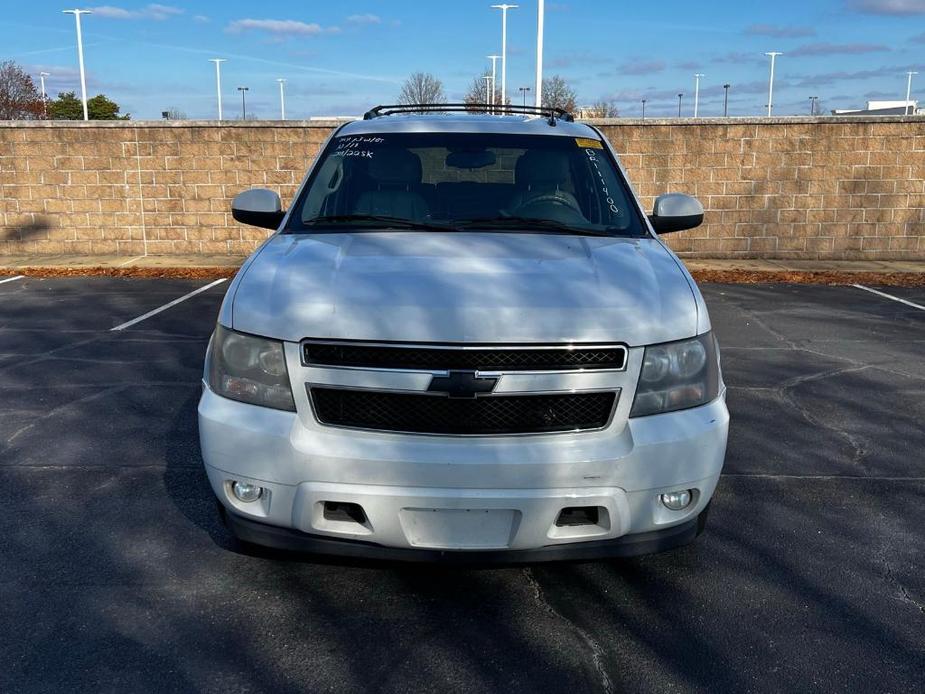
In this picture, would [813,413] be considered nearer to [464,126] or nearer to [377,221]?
[464,126]

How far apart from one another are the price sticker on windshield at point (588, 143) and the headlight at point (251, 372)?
7.87 feet

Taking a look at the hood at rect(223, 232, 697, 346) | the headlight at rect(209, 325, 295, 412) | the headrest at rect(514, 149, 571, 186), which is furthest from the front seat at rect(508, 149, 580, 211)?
the headlight at rect(209, 325, 295, 412)

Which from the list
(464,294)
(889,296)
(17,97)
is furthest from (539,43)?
(17,97)

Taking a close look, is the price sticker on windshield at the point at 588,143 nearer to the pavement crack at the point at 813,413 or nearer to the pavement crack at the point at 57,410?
the pavement crack at the point at 813,413

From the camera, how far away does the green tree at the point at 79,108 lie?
64.5m

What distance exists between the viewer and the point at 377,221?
409cm

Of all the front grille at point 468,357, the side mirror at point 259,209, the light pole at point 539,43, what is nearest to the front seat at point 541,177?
the side mirror at point 259,209

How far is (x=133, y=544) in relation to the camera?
373 cm

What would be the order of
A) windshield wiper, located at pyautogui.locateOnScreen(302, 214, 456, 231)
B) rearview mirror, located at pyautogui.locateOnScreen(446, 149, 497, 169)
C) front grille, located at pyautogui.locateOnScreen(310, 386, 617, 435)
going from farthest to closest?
1. rearview mirror, located at pyautogui.locateOnScreen(446, 149, 497, 169)
2. windshield wiper, located at pyautogui.locateOnScreen(302, 214, 456, 231)
3. front grille, located at pyautogui.locateOnScreen(310, 386, 617, 435)

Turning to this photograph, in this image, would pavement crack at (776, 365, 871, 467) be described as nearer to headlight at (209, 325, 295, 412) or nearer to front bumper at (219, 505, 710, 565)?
front bumper at (219, 505, 710, 565)

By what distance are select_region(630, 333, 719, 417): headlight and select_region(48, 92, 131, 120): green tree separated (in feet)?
220

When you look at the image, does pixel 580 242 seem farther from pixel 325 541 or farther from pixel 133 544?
pixel 133 544

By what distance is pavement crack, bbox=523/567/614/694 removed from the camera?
279 cm

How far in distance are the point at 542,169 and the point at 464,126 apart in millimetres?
562
